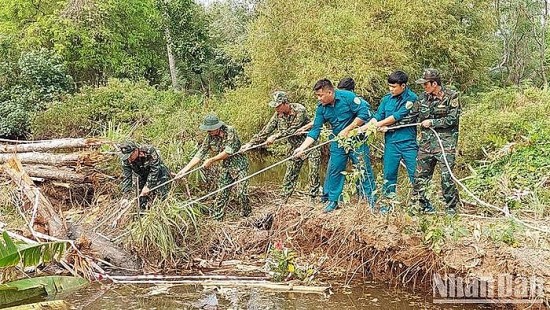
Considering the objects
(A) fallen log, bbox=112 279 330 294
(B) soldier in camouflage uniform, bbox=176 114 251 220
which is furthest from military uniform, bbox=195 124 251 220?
(A) fallen log, bbox=112 279 330 294

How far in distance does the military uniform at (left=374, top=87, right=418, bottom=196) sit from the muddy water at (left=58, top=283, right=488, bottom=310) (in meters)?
1.43

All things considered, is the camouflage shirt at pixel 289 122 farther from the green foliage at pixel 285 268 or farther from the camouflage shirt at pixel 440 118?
the green foliage at pixel 285 268

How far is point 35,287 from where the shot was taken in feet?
19.9

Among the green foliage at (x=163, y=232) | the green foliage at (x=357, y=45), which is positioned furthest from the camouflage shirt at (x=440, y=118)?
the green foliage at (x=357, y=45)

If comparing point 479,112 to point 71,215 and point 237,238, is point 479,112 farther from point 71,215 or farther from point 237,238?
point 71,215

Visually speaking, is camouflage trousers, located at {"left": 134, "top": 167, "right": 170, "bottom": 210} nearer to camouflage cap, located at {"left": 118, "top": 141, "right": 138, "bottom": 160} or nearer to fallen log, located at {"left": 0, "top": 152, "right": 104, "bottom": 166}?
camouflage cap, located at {"left": 118, "top": 141, "right": 138, "bottom": 160}

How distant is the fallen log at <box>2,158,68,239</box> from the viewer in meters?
7.24

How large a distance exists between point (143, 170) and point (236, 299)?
9.12ft

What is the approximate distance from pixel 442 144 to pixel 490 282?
198 cm

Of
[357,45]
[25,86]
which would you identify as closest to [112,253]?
[357,45]

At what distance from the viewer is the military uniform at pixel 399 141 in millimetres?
7078

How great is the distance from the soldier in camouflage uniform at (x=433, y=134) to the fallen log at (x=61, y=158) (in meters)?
5.20

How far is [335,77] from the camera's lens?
59.0 feet

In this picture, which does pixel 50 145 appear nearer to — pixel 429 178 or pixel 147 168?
pixel 147 168
